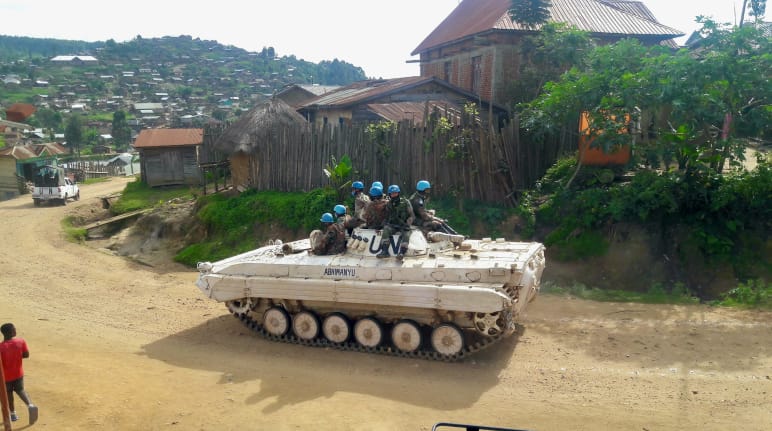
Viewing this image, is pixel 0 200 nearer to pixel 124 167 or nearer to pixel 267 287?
pixel 124 167

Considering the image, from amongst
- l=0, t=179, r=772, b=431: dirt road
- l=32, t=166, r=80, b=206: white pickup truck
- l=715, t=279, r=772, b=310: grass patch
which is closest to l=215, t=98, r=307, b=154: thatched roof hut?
l=0, t=179, r=772, b=431: dirt road

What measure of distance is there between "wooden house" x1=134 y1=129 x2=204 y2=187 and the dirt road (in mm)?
16542

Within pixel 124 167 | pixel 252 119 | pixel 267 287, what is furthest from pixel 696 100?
pixel 124 167

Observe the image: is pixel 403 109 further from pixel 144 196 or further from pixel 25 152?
pixel 25 152

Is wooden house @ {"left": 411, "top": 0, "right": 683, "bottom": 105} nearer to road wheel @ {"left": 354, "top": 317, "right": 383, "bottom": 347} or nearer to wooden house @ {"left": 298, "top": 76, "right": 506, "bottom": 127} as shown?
wooden house @ {"left": 298, "top": 76, "right": 506, "bottom": 127}

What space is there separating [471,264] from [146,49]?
149751 mm

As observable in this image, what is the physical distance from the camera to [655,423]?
22.4 feet

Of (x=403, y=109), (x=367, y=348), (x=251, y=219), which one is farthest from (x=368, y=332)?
(x=403, y=109)

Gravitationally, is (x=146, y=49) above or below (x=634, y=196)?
above

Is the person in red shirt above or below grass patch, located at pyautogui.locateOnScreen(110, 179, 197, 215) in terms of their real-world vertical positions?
below

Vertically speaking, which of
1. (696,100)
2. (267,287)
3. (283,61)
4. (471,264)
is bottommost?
(267,287)

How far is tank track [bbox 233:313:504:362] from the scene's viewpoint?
9.06 metres

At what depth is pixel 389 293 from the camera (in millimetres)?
9242

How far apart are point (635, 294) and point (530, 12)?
1291 cm
